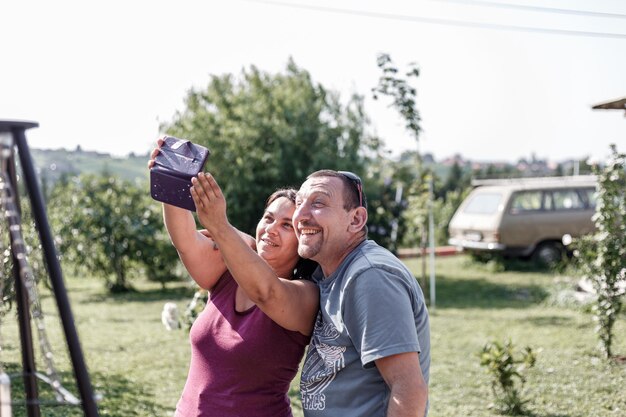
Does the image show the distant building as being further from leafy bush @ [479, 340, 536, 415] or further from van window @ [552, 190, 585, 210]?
van window @ [552, 190, 585, 210]

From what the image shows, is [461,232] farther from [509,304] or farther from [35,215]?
[35,215]

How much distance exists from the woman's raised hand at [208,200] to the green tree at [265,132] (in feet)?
32.6

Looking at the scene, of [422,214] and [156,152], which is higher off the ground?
[156,152]

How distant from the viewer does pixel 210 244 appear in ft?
8.80

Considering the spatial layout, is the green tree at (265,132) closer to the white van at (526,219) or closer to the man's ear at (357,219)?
the white van at (526,219)

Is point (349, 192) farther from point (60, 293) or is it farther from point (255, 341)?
point (60, 293)

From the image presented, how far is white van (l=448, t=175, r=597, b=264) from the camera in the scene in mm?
15656

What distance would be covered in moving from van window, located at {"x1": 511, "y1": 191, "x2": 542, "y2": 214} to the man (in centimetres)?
1400

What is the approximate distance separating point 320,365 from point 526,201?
14.5 m

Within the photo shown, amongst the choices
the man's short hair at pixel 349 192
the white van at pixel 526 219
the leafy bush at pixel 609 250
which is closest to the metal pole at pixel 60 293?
the man's short hair at pixel 349 192

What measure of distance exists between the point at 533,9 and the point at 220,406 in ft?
51.4

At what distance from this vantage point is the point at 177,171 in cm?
218

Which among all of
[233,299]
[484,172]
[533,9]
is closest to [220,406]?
[233,299]

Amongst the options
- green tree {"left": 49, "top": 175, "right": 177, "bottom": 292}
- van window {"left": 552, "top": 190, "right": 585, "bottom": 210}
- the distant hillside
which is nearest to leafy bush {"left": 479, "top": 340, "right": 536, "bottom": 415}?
the distant hillside
